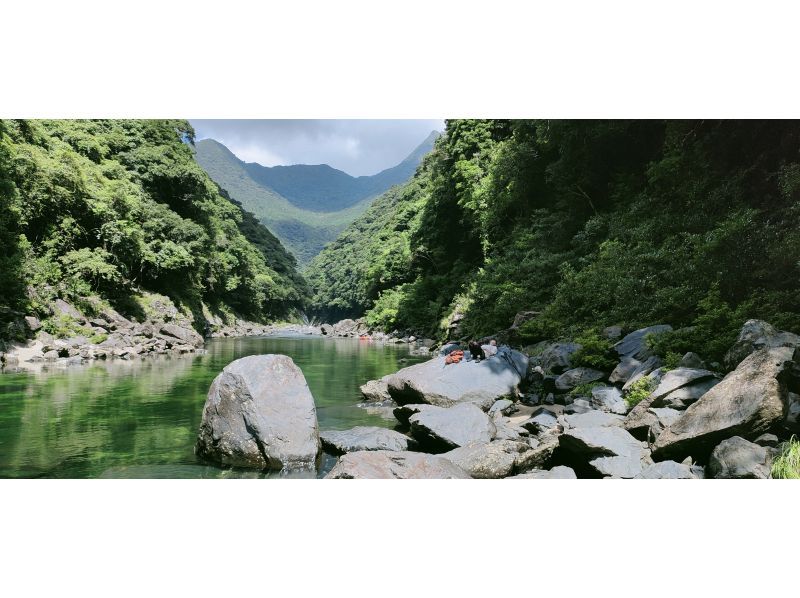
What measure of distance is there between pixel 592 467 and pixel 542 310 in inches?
339

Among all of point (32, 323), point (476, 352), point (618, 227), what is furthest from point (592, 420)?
point (32, 323)

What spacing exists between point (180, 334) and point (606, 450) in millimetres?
18112

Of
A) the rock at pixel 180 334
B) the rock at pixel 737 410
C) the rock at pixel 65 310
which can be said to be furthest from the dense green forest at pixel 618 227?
the rock at pixel 65 310

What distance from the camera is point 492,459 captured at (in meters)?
5.64

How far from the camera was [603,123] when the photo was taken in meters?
14.5

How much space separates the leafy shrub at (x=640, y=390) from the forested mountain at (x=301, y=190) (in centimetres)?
1133

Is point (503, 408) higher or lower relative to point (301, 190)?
lower

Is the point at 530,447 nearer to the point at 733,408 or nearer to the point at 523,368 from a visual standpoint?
the point at 733,408

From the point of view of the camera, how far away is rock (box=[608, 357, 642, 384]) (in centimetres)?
814

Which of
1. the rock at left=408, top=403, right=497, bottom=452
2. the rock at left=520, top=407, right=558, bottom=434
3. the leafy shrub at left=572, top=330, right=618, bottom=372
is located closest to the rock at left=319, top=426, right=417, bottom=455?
the rock at left=408, top=403, right=497, bottom=452

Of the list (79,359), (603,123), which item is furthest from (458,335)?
(79,359)

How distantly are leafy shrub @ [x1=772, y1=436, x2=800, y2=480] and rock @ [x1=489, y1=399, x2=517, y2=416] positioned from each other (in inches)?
157

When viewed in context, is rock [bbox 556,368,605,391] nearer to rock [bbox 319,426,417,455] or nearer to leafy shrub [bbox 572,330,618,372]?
leafy shrub [bbox 572,330,618,372]

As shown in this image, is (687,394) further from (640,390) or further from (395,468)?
(395,468)
